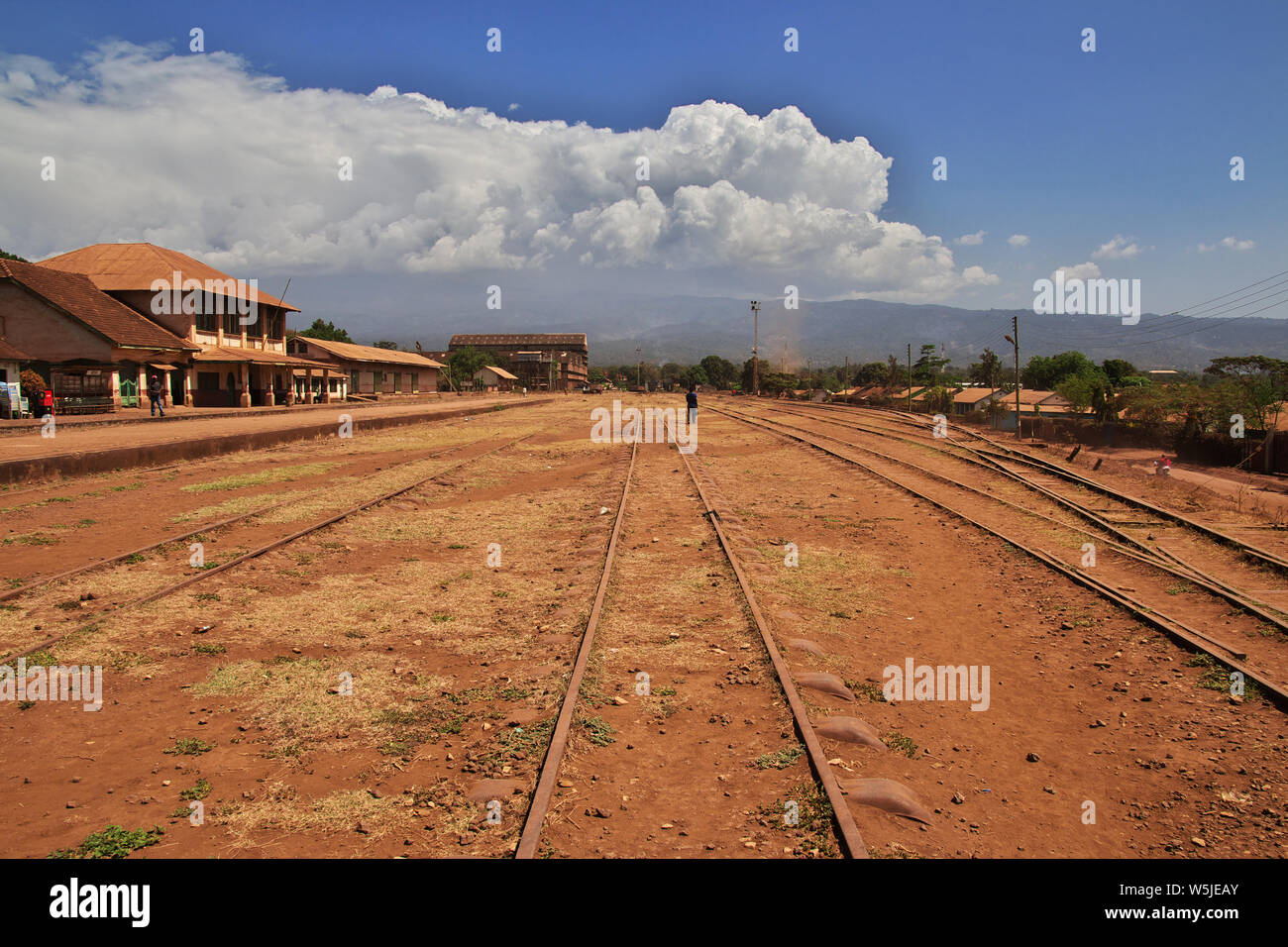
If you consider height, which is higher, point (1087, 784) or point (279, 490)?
point (279, 490)

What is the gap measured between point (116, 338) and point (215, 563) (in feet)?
99.7

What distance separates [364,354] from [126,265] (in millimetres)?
24139

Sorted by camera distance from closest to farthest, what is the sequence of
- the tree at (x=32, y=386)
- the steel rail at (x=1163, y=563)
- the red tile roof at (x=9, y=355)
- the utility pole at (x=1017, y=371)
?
the steel rail at (x=1163, y=563), the red tile roof at (x=9, y=355), the tree at (x=32, y=386), the utility pole at (x=1017, y=371)

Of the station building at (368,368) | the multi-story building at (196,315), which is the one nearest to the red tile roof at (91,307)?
the multi-story building at (196,315)

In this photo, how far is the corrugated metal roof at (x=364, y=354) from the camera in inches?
2393

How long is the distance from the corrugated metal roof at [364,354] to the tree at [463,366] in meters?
11.3

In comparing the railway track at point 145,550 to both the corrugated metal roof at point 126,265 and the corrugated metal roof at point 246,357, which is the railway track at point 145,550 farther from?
the corrugated metal roof at point 126,265

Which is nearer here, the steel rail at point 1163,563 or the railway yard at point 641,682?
the railway yard at point 641,682

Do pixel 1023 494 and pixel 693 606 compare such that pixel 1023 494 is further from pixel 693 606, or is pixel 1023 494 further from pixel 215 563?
pixel 215 563

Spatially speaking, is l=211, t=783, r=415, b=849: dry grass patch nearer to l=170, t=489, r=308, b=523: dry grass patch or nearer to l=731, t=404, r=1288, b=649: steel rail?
l=731, t=404, r=1288, b=649: steel rail
